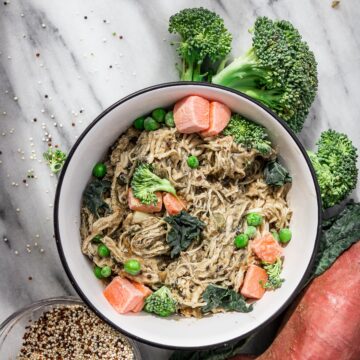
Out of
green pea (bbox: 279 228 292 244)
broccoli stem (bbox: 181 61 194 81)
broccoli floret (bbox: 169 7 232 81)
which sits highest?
broccoli floret (bbox: 169 7 232 81)

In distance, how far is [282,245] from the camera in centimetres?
452

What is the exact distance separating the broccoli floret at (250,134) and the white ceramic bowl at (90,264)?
52 mm

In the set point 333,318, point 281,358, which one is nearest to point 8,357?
A: point 281,358

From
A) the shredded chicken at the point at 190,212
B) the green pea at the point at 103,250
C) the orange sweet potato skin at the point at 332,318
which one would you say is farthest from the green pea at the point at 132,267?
the orange sweet potato skin at the point at 332,318

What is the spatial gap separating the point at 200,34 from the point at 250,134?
782 millimetres

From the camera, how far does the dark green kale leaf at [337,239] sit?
4559mm

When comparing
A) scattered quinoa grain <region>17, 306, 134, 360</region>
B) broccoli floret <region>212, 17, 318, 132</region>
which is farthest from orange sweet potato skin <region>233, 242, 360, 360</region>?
scattered quinoa grain <region>17, 306, 134, 360</region>

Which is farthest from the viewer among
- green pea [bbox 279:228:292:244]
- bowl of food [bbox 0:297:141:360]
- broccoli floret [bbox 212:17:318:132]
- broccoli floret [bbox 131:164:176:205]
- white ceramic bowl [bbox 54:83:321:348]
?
bowl of food [bbox 0:297:141:360]

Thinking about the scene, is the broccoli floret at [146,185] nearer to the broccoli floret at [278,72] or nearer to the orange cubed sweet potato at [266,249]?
the orange cubed sweet potato at [266,249]

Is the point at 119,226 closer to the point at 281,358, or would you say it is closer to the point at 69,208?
the point at 69,208

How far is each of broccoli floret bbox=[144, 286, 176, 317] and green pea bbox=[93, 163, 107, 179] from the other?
889 mm

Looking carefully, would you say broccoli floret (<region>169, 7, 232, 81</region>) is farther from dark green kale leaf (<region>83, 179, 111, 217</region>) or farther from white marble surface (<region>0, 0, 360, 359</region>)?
dark green kale leaf (<region>83, 179, 111, 217</region>)

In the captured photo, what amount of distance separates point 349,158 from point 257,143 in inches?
29.6

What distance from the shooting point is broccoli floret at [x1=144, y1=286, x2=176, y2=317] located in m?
4.30
